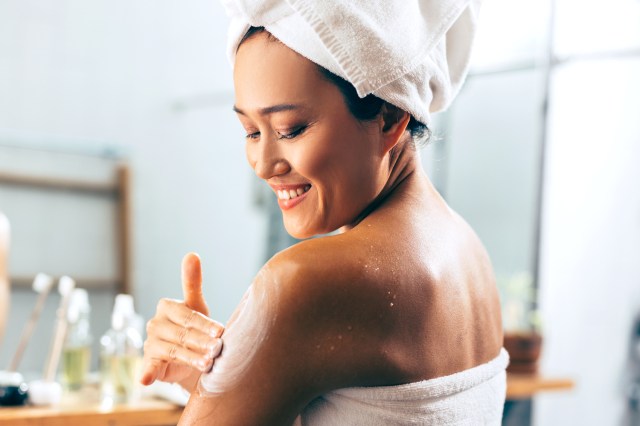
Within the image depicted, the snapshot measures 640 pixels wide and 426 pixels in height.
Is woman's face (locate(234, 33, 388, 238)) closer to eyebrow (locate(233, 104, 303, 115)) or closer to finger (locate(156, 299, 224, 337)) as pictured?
eyebrow (locate(233, 104, 303, 115))

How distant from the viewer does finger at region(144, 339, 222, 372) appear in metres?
0.69

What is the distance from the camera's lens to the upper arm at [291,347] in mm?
639

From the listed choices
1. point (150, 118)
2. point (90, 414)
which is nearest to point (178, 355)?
point (90, 414)

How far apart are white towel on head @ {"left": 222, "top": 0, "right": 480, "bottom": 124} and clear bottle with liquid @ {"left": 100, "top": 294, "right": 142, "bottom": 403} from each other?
1.59 meters

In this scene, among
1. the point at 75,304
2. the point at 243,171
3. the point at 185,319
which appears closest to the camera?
the point at 185,319

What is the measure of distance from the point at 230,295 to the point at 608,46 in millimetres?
1905

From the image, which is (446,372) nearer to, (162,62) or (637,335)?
(162,62)

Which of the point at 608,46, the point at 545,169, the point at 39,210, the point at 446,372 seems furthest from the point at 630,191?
the point at 446,372

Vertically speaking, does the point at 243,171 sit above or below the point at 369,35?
below

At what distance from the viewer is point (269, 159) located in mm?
739

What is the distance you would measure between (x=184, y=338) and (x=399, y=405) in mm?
212

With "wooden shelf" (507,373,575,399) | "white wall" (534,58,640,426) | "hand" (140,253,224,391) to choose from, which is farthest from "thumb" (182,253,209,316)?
"white wall" (534,58,640,426)

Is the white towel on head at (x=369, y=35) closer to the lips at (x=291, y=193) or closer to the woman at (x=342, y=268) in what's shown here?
the woman at (x=342, y=268)

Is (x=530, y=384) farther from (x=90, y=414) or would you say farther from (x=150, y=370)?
(x=150, y=370)
